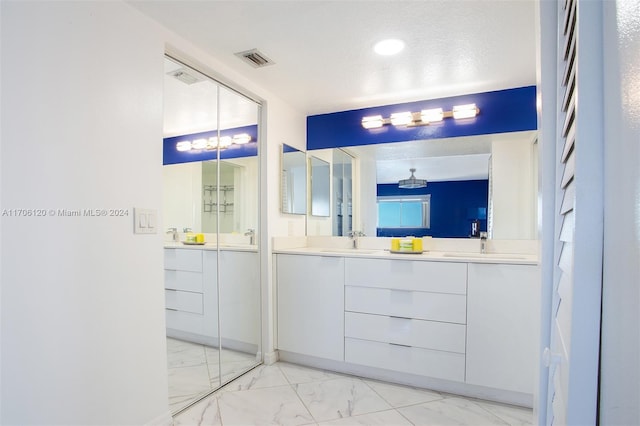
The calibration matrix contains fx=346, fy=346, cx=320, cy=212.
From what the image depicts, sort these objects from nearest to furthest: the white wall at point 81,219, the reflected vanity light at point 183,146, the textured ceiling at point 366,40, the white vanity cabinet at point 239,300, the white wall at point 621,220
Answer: the white wall at point 621,220, the white wall at point 81,219, the textured ceiling at point 366,40, the reflected vanity light at point 183,146, the white vanity cabinet at point 239,300

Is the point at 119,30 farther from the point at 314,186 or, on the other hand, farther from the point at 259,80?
the point at 314,186

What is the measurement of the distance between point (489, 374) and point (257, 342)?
1.70 m

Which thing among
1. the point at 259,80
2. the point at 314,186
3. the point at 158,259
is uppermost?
the point at 259,80

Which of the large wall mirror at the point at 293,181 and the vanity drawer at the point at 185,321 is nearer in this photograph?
the vanity drawer at the point at 185,321

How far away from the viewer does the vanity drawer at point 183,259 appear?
6.92 ft

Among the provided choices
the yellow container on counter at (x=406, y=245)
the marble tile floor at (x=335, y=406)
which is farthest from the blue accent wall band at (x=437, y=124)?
the marble tile floor at (x=335, y=406)

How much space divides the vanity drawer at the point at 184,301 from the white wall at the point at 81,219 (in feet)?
0.72

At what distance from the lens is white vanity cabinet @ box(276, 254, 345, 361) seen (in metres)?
A: 2.62

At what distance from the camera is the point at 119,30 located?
5.36 feet

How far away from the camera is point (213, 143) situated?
2498mm

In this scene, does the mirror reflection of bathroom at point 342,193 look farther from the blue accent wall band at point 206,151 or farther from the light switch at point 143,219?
the light switch at point 143,219

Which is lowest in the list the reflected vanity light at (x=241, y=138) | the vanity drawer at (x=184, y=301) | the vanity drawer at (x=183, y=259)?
the vanity drawer at (x=184, y=301)

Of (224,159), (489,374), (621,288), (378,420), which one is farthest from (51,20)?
(489,374)

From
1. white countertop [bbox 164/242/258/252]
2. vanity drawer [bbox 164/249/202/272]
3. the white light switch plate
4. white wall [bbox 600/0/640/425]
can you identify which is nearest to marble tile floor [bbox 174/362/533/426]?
vanity drawer [bbox 164/249/202/272]
